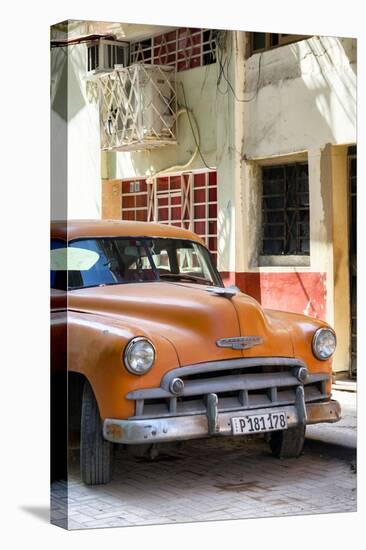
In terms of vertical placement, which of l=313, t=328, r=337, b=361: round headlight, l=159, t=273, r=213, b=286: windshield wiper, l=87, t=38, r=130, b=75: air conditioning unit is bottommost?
l=313, t=328, r=337, b=361: round headlight

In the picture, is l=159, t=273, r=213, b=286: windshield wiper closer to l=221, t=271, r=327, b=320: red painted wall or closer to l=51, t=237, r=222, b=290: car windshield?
l=51, t=237, r=222, b=290: car windshield

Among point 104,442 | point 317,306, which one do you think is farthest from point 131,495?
point 317,306

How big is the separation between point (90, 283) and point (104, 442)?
821 millimetres

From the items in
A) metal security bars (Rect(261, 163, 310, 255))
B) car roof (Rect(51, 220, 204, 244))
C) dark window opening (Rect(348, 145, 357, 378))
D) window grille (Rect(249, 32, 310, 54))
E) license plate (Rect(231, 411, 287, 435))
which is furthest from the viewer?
dark window opening (Rect(348, 145, 357, 378))

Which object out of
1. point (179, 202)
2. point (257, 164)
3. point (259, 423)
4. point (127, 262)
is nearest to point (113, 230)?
point (127, 262)

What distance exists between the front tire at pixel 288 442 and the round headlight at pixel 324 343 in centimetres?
43

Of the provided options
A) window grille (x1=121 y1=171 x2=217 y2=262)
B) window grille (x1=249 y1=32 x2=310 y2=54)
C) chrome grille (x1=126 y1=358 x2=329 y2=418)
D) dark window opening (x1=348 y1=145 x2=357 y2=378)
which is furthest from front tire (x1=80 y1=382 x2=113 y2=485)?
window grille (x1=249 y1=32 x2=310 y2=54)

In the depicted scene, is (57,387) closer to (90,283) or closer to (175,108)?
(90,283)

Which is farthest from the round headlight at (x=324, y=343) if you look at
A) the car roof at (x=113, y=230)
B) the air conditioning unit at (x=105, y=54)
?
the air conditioning unit at (x=105, y=54)

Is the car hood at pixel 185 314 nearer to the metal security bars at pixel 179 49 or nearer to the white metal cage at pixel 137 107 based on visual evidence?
the white metal cage at pixel 137 107

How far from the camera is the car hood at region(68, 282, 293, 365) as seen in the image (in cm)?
567

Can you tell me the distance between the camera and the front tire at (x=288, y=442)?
6.07 metres

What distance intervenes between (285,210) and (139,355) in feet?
4.49

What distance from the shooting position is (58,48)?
5.68 meters
